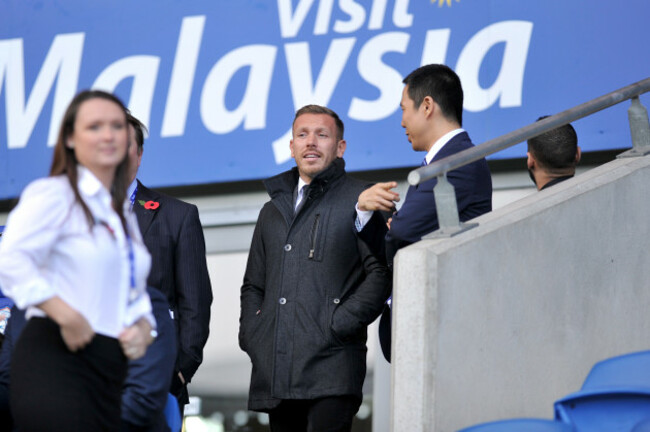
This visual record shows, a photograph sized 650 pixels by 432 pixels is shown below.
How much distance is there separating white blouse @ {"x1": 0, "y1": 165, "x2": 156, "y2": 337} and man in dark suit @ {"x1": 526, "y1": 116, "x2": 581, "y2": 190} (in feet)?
9.22

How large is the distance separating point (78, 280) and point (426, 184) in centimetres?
210

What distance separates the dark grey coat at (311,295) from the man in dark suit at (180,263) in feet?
0.99

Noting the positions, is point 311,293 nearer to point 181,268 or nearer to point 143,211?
point 181,268

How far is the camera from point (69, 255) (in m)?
2.71

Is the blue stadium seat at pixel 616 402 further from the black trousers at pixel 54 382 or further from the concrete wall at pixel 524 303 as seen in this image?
the black trousers at pixel 54 382

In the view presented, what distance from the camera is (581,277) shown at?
15.2ft

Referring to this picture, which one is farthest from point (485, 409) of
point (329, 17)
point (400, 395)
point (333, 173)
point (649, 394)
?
point (329, 17)

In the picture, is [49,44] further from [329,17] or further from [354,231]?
[354,231]

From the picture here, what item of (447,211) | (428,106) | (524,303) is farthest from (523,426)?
(428,106)

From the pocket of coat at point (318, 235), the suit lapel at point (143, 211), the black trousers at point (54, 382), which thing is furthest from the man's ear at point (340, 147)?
the black trousers at point (54, 382)

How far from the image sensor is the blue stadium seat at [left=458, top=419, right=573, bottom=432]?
11.7ft

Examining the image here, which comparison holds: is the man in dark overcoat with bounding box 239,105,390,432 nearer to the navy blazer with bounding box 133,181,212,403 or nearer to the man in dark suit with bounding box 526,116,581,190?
the navy blazer with bounding box 133,181,212,403

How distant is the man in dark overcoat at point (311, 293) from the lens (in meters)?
4.56

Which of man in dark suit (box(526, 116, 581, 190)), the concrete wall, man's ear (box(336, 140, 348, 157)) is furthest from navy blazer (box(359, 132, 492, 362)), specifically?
man in dark suit (box(526, 116, 581, 190))
